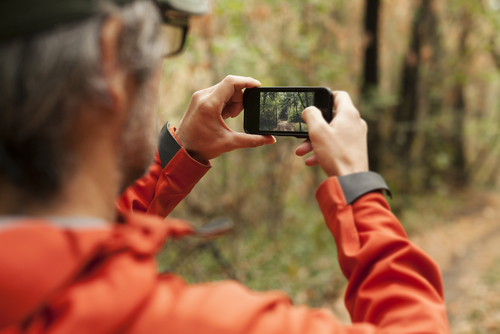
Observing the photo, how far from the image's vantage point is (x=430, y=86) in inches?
413

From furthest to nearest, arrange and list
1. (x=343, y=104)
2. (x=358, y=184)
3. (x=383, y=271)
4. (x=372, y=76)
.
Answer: (x=372, y=76) < (x=343, y=104) < (x=358, y=184) < (x=383, y=271)

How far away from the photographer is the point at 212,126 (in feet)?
4.90

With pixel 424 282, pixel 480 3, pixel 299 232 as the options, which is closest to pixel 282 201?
pixel 299 232

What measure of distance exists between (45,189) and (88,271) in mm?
199

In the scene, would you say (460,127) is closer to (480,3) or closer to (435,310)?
(480,3)

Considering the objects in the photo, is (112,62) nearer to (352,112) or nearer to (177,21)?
(177,21)

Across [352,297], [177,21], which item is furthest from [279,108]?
[352,297]

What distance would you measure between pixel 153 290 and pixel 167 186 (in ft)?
2.55

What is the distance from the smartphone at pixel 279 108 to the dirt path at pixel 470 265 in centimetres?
430

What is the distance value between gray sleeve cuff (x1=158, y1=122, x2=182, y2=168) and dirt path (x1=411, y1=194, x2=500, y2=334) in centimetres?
456

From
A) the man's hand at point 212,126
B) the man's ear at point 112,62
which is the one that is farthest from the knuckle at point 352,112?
the man's ear at point 112,62

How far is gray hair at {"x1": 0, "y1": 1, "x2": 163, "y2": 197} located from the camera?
2.21ft

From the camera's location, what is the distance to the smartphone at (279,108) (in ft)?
4.77

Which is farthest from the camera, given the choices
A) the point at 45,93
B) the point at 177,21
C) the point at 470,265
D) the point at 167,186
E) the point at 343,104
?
the point at 470,265
